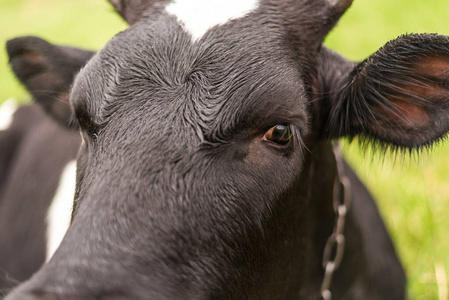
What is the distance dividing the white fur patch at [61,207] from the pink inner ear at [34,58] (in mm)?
810

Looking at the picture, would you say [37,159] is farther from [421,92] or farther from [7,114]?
[421,92]

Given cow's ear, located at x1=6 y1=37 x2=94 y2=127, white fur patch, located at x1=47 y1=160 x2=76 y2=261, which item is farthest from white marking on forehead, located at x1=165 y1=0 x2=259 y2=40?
white fur patch, located at x1=47 y1=160 x2=76 y2=261

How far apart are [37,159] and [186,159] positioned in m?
2.54

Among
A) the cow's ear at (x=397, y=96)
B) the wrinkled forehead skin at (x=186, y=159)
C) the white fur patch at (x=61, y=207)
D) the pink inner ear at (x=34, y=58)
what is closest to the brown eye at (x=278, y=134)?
the wrinkled forehead skin at (x=186, y=159)

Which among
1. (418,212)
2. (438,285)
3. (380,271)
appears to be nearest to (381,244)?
(380,271)

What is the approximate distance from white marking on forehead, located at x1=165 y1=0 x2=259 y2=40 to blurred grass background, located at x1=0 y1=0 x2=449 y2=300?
0.75 metres

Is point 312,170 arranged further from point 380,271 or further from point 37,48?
point 37,48

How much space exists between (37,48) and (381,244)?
7.63ft

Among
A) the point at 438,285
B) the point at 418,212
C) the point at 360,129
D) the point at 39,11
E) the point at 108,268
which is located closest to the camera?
the point at 108,268

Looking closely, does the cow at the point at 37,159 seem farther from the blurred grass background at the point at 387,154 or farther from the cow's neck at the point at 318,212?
the cow's neck at the point at 318,212

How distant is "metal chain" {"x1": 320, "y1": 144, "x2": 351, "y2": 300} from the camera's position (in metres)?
3.17

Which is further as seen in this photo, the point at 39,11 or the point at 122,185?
the point at 39,11

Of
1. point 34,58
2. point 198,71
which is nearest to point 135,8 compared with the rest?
point 198,71

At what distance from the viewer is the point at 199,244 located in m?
2.21
